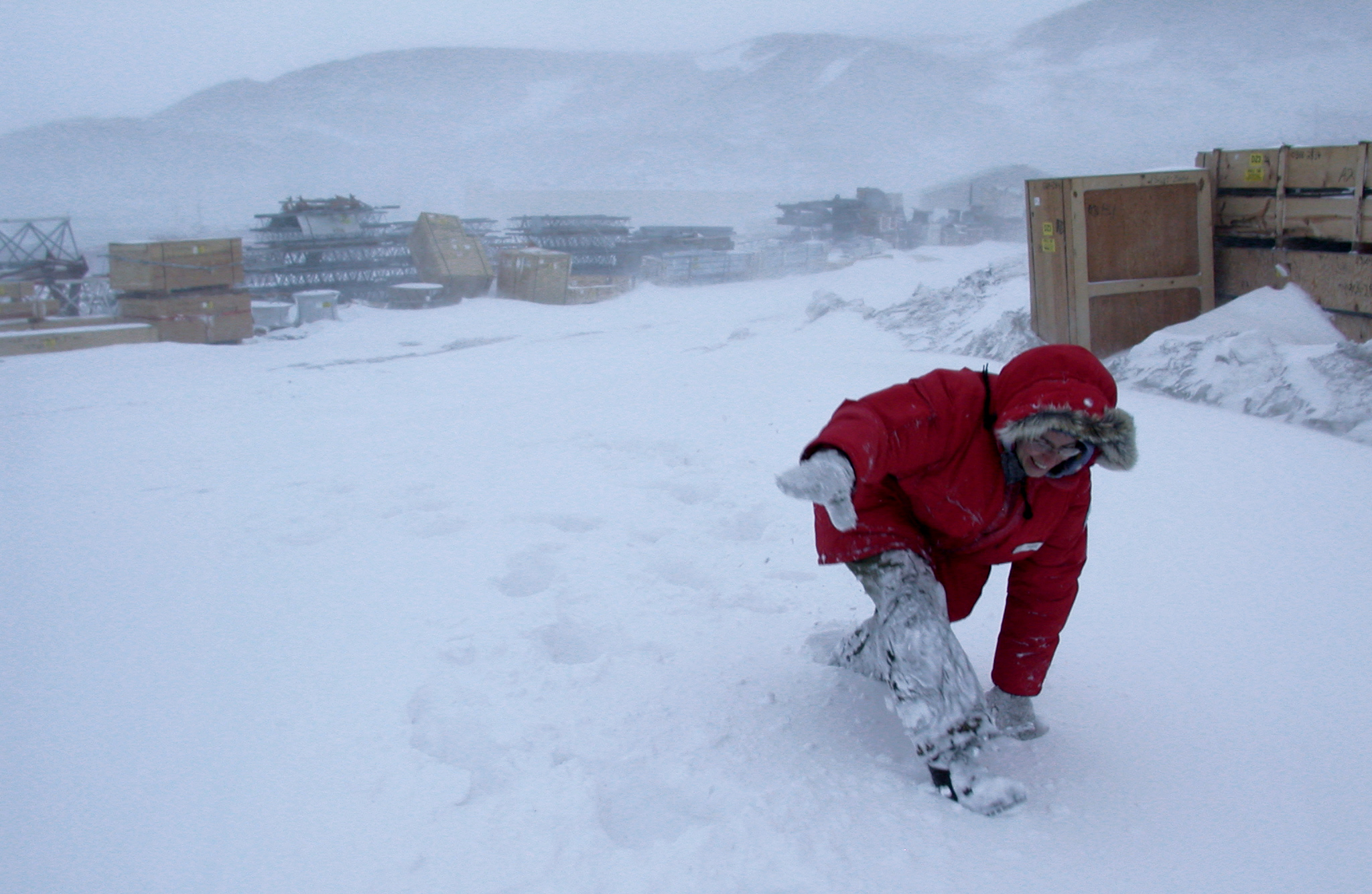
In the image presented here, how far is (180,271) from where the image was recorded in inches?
485

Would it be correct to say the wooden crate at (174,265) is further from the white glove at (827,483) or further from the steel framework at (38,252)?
the white glove at (827,483)

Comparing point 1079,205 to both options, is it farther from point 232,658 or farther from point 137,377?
point 137,377

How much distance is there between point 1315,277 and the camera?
5953 millimetres

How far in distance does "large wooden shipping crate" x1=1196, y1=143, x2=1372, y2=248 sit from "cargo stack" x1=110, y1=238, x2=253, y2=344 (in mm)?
12053

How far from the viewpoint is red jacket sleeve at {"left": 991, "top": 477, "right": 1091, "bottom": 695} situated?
2.09m

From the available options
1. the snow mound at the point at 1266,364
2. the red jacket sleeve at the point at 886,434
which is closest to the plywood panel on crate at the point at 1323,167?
the snow mound at the point at 1266,364

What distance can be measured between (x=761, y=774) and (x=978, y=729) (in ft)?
1.70

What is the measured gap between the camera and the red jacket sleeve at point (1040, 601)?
6.86 ft

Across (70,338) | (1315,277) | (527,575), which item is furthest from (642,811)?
(70,338)

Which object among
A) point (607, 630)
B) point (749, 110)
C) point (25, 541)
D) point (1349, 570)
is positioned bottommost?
point (1349, 570)

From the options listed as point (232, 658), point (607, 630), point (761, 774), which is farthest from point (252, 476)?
point (761, 774)

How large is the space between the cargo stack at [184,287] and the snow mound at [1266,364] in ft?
37.9

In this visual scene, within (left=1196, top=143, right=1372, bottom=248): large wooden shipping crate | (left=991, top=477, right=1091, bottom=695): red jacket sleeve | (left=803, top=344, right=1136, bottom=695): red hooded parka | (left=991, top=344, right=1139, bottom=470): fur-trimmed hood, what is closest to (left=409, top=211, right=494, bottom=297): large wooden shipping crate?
(left=1196, top=143, right=1372, bottom=248): large wooden shipping crate

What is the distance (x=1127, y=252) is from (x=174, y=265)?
39.7 feet
